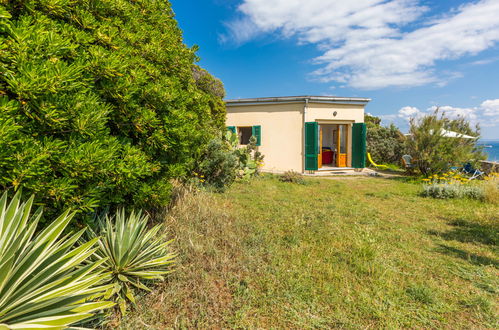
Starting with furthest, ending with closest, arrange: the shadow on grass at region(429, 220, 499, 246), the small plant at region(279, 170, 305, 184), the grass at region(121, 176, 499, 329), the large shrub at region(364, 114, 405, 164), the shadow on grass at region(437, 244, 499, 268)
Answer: the large shrub at region(364, 114, 405, 164) < the small plant at region(279, 170, 305, 184) < the shadow on grass at region(429, 220, 499, 246) < the shadow on grass at region(437, 244, 499, 268) < the grass at region(121, 176, 499, 329)

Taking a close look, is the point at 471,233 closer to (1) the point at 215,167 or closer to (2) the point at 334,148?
(1) the point at 215,167

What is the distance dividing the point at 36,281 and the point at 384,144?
59.7 ft

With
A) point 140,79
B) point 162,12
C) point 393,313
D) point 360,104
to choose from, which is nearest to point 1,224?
point 140,79

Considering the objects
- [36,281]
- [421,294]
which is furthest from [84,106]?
[421,294]

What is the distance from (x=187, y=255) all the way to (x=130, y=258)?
78cm

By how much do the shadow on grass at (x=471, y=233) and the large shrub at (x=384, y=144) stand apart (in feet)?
40.0

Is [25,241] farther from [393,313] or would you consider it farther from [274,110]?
[274,110]

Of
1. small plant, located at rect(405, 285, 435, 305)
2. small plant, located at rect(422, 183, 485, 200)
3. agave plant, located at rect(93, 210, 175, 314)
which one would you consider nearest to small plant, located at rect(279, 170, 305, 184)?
small plant, located at rect(422, 183, 485, 200)

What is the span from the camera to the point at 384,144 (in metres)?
16.2

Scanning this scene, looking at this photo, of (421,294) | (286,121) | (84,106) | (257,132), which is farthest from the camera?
(257,132)

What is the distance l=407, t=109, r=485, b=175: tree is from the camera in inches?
385

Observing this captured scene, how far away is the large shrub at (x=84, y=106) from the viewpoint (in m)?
1.62

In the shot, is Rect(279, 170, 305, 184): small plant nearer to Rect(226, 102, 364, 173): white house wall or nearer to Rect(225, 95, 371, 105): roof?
Rect(226, 102, 364, 173): white house wall

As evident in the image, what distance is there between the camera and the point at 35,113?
1728 mm
